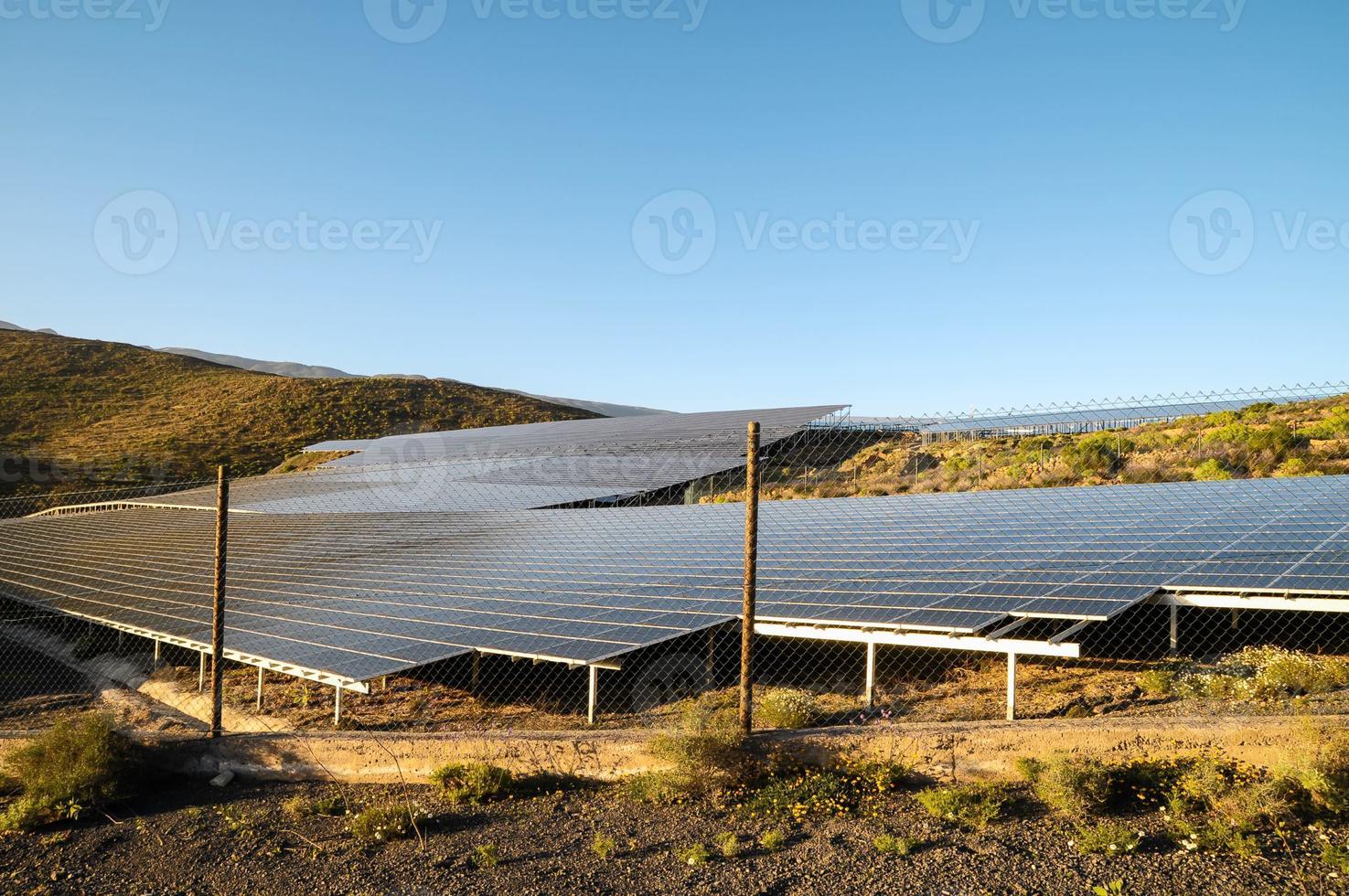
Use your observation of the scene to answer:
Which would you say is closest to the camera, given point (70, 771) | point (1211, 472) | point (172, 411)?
point (70, 771)

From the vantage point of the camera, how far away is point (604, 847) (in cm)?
532

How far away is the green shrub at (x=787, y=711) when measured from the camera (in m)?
7.38

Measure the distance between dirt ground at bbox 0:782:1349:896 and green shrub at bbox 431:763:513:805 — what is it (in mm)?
126

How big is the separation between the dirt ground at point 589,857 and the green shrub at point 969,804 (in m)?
0.09

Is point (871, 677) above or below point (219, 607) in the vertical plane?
below

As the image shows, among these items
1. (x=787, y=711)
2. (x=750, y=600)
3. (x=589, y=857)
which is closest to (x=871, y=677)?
(x=787, y=711)

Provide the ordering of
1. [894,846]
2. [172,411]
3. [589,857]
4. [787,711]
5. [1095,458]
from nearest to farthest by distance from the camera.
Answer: [894,846]
[589,857]
[787,711]
[1095,458]
[172,411]

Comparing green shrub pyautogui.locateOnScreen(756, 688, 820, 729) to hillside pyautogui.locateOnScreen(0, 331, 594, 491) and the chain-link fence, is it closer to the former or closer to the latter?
the chain-link fence

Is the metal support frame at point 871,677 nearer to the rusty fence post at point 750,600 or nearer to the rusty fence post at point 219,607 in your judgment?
the rusty fence post at point 750,600

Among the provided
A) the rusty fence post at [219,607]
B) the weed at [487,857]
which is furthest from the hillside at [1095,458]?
the weed at [487,857]

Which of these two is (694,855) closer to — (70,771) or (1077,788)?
(1077,788)

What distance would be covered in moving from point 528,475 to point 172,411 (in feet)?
159

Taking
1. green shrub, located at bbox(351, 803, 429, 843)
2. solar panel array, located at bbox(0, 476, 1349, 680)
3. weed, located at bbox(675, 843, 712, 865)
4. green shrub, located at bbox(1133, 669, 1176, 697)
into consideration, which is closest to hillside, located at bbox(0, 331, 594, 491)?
solar panel array, located at bbox(0, 476, 1349, 680)

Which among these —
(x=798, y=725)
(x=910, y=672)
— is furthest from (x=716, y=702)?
(x=910, y=672)
